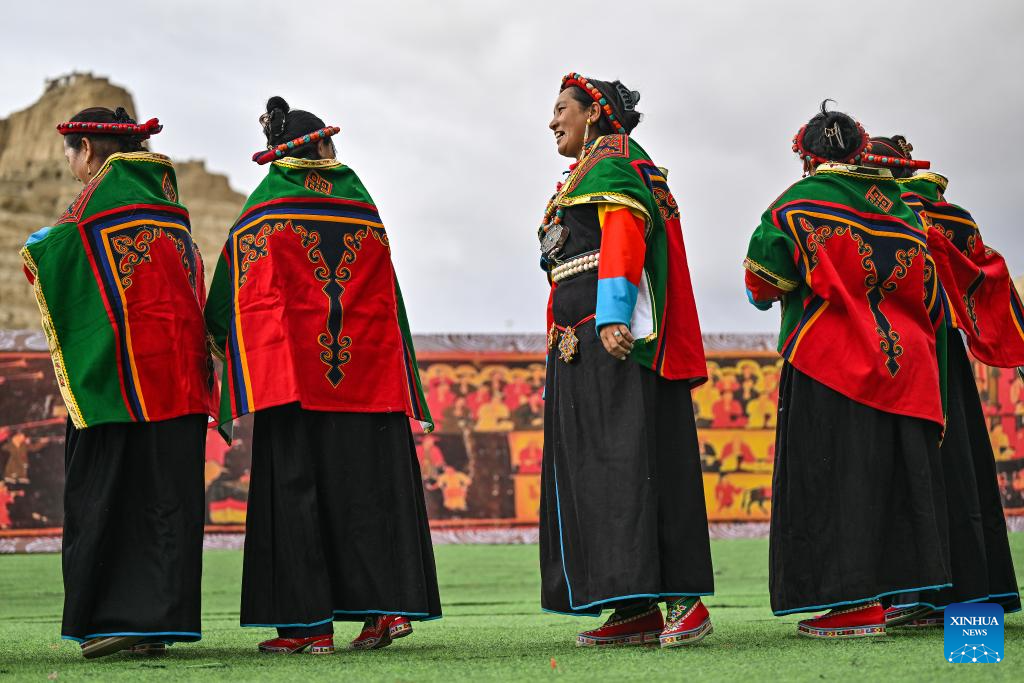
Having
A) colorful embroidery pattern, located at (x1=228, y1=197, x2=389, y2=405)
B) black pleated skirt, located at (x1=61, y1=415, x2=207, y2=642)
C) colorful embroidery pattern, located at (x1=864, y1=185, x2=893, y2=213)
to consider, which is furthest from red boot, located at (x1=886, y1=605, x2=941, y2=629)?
black pleated skirt, located at (x1=61, y1=415, x2=207, y2=642)

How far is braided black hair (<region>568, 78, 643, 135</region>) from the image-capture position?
4.21 m

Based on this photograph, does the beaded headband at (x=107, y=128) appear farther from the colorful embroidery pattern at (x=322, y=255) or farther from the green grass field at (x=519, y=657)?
the green grass field at (x=519, y=657)

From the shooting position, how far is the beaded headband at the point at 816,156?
4.31 meters

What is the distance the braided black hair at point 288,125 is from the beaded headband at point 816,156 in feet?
5.51

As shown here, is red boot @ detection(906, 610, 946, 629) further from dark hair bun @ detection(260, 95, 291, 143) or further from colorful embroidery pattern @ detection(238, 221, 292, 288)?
dark hair bun @ detection(260, 95, 291, 143)

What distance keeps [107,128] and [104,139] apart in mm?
52

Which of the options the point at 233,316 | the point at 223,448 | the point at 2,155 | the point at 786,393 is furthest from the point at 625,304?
the point at 2,155

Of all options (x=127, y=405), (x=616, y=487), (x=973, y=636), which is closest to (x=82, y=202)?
(x=127, y=405)

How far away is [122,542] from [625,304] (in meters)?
1.78

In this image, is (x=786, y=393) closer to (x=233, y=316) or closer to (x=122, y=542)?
(x=233, y=316)

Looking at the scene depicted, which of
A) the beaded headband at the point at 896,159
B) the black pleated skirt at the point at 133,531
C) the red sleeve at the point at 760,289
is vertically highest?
the beaded headband at the point at 896,159

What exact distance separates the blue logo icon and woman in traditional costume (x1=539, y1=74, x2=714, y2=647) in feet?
2.75

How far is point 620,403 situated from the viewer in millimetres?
3926

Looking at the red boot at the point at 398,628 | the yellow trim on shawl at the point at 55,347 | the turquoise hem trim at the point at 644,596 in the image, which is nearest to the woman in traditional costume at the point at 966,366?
the turquoise hem trim at the point at 644,596
